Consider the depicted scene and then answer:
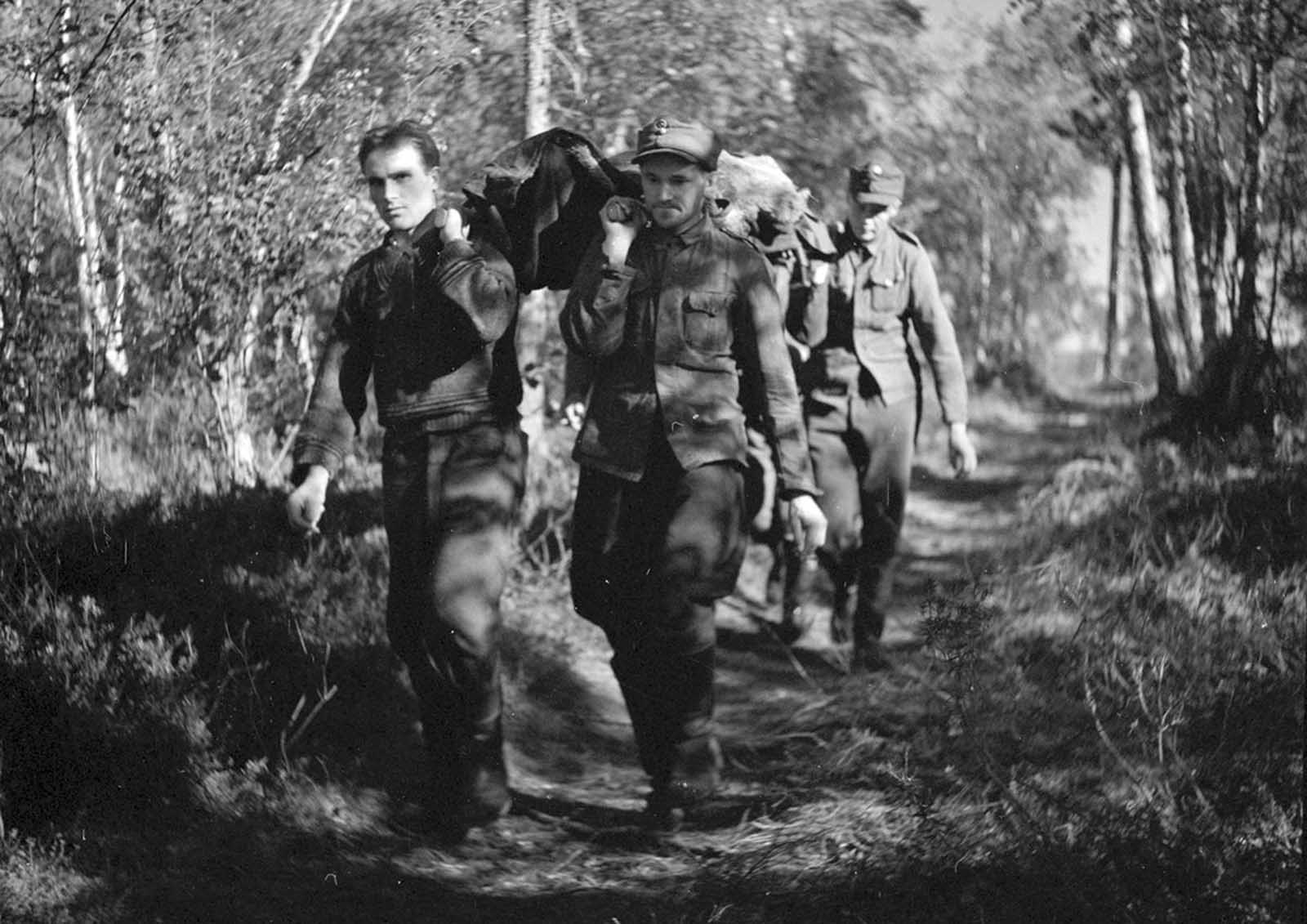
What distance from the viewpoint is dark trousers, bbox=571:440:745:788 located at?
433cm

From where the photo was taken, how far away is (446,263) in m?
4.14

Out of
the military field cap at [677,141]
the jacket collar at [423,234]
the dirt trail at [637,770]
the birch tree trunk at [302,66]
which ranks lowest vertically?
the dirt trail at [637,770]

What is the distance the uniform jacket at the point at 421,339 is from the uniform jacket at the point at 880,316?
233 cm

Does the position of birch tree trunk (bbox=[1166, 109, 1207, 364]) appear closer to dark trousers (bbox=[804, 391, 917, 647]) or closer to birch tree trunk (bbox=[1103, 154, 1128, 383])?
dark trousers (bbox=[804, 391, 917, 647])

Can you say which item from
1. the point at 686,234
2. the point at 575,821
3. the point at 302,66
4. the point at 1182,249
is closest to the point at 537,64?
the point at 302,66

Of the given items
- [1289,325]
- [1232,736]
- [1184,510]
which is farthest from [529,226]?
[1289,325]

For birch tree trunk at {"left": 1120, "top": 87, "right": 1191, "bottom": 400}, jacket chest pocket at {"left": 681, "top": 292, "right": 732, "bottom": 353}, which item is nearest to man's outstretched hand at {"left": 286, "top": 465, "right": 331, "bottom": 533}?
jacket chest pocket at {"left": 681, "top": 292, "right": 732, "bottom": 353}

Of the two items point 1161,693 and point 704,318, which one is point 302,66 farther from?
point 1161,693

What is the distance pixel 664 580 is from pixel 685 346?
0.74 metres

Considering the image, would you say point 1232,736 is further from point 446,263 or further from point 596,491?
point 446,263

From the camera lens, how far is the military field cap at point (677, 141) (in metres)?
4.15

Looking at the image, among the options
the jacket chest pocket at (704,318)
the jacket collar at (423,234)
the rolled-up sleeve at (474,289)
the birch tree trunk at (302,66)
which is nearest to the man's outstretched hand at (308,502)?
the rolled-up sleeve at (474,289)

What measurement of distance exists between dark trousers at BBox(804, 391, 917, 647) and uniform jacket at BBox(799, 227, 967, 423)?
0.10 m

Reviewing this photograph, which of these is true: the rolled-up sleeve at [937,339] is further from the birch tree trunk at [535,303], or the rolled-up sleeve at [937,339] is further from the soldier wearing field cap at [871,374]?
the birch tree trunk at [535,303]
